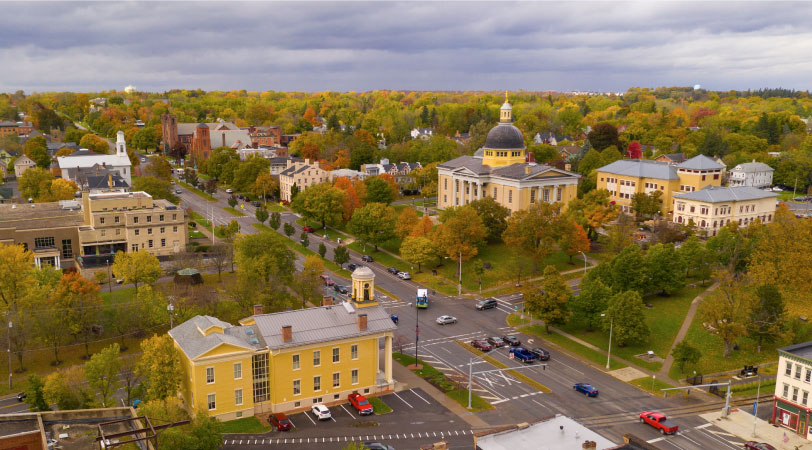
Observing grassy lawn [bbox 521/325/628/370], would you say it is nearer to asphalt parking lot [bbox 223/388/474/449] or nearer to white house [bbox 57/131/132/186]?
asphalt parking lot [bbox 223/388/474/449]

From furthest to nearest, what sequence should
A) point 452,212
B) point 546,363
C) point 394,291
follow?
point 452,212 < point 394,291 < point 546,363

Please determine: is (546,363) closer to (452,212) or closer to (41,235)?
(452,212)

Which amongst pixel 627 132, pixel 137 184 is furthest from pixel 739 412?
pixel 627 132

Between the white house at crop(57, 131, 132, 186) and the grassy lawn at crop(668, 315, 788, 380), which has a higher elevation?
the white house at crop(57, 131, 132, 186)

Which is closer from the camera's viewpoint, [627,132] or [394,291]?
[394,291]

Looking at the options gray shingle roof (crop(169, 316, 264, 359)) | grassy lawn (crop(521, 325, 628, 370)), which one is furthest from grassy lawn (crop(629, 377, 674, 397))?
gray shingle roof (crop(169, 316, 264, 359))

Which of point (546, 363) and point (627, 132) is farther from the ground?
point (627, 132)

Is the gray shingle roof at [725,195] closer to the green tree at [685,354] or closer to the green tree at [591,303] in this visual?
the green tree at [591,303]

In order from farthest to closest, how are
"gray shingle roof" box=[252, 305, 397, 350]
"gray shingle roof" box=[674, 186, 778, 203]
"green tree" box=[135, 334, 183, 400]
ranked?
"gray shingle roof" box=[674, 186, 778, 203] < "gray shingle roof" box=[252, 305, 397, 350] < "green tree" box=[135, 334, 183, 400]
